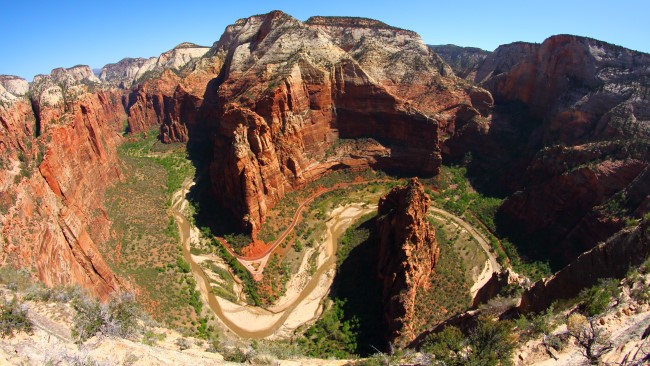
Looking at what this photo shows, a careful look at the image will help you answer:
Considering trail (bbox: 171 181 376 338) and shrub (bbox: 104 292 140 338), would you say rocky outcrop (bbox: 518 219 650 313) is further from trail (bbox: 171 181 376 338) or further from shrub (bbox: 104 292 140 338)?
trail (bbox: 171 181 376 338)

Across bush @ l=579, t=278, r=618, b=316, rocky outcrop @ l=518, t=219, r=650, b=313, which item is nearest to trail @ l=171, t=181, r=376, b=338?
rocky outcrop @ l=518, t=219, r=650, b=313

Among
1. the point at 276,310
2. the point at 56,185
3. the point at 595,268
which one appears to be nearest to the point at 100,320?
the point at 276,310

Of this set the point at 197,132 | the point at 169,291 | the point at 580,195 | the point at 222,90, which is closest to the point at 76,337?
the point at 169,291

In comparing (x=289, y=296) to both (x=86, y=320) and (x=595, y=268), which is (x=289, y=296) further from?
(x=595, y=268)

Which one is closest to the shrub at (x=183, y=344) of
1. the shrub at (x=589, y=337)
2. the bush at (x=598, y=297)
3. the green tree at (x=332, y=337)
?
the green tree at (x=332, y=337)

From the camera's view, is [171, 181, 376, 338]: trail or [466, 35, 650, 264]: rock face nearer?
[171, 181, 376, 338]: trail
